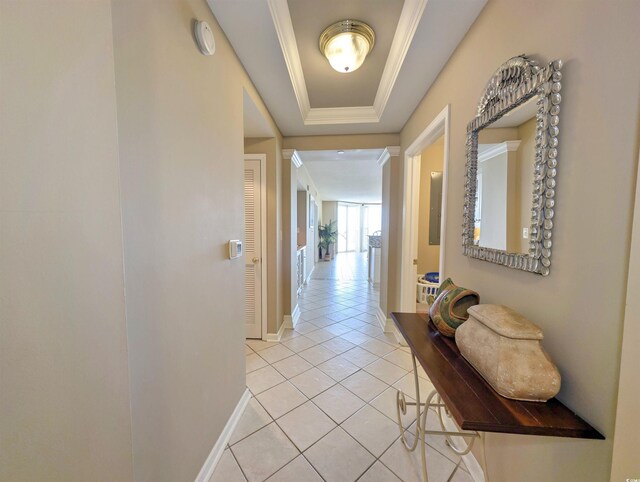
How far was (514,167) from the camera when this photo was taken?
99cm

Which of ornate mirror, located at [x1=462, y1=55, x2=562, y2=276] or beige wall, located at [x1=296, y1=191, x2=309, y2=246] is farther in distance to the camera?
beige wall, located at [x1=296, y1=191, x2=309, y2=246]

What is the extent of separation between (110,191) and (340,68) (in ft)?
5.12

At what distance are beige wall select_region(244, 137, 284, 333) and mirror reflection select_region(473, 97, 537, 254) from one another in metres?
1.95

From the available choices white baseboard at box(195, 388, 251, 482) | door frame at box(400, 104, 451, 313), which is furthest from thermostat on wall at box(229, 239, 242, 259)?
door frame at box(400, 104, 451, 313)

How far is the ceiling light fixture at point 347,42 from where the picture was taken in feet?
4.82

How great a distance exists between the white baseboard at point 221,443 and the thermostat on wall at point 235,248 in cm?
106

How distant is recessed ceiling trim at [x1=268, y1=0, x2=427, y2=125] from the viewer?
4.26ft

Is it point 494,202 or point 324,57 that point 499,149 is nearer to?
point 494,202

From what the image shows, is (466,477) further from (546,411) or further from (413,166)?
(413,166)

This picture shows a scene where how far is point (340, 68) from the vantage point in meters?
1.62

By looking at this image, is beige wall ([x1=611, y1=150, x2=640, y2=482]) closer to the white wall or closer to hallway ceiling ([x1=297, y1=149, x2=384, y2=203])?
the white wall

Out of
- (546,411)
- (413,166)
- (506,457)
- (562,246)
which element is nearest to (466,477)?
(506,457)

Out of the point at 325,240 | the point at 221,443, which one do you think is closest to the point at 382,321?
the point at 221,443

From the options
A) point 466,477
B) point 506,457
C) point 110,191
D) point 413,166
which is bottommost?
point 466,477
